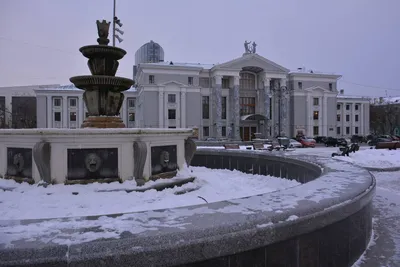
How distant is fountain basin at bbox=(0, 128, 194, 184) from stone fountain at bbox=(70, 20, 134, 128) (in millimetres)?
2190

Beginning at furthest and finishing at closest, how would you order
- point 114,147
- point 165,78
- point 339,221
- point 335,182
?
point 165,78 < point 114,147 < point 335,182 < point 339,221

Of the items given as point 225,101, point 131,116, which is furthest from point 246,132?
point 131,116

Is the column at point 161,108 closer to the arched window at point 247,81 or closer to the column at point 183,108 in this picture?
the column at point 183,108

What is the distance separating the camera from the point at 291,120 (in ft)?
198

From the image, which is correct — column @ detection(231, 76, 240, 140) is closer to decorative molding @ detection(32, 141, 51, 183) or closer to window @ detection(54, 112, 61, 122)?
window @ detection(54, 112, 61, 122)

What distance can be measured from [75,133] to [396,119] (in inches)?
3138

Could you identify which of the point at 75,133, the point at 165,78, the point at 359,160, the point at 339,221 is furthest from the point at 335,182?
the point at 165,78

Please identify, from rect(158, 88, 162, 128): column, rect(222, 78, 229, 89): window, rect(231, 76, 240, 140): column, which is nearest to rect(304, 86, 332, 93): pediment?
rect(231, 76, 240, 140): column

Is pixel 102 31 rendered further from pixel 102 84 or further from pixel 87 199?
pixel 87 199

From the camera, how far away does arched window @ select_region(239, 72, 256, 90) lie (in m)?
57.8

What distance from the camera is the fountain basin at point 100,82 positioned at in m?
9.21

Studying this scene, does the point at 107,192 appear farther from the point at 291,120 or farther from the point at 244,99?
the point at 291,120

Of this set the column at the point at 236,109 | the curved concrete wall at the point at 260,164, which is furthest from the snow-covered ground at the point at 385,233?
the column at the point at 236,109

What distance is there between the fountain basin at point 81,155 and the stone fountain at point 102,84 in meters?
2.19
